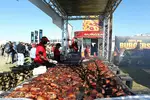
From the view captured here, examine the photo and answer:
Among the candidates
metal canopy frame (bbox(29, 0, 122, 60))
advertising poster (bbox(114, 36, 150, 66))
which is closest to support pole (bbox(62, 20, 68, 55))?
metal canopy frame (bbox(29, 0, 122, 60))

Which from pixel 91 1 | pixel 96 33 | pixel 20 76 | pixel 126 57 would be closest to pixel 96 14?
pixel 126 57

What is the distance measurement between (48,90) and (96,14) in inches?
717

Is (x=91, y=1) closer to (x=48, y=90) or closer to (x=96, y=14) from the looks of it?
(x=96, y=14)

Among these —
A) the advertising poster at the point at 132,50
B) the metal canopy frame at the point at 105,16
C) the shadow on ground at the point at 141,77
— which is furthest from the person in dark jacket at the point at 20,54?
the advertising poster at the point at 132,50

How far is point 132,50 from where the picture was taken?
22062mm

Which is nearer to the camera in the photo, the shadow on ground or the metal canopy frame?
the shadow on ground

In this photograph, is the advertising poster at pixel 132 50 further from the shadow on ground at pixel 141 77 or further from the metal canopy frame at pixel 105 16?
the shadow on ground at pixel 141 77

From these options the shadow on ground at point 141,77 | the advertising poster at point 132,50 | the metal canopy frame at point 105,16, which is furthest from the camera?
the advertising poster at point 132,50

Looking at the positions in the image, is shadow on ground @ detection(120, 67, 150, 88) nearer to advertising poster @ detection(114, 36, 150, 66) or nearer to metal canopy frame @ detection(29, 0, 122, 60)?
metal canopy frame @ detection(29, 0, 122, 60)

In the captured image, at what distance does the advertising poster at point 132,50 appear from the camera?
21844 mm

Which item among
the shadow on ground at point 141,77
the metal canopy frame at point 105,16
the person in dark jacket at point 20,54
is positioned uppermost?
the metal canopy frame at point 105,16

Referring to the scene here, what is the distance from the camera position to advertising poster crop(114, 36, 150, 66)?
21.8 meters

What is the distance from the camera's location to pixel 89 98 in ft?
12.8

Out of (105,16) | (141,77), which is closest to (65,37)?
Result: (105,16)
